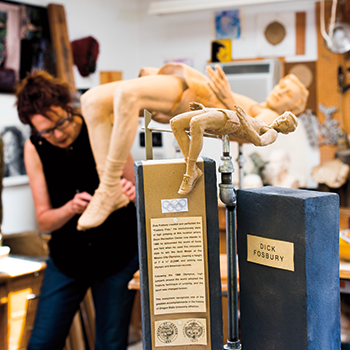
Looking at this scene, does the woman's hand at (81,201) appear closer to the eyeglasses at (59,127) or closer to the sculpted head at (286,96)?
the eyeglasses at (59,127)

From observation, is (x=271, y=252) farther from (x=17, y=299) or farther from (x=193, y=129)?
(x=17, y=299)

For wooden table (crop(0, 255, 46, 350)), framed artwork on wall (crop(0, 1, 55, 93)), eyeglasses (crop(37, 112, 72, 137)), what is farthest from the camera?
framed artwork on wall (crop(0, 1, 55, 93))

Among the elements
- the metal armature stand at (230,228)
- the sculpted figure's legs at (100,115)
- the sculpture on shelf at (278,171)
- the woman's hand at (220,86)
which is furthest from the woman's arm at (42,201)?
the sculpture on shelf at (278,171)

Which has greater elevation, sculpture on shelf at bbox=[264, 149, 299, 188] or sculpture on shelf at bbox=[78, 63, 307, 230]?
sculpture on shelf at bbox=[78, 63, 307, 230]

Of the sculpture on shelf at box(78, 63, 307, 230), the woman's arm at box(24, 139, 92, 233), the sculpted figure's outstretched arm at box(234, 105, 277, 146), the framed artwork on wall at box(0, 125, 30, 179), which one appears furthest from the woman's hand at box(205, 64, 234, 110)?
the framed artwork on wall at box(0, 125, 30, 179)

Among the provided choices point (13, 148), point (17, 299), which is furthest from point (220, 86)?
point (13, 148)

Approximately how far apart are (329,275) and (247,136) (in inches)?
12.7

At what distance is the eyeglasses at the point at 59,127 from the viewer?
1.42 m

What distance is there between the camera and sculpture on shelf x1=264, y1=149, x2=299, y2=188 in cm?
311

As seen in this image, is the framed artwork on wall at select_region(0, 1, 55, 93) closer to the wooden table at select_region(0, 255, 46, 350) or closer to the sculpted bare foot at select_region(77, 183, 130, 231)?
the wooden table at select_region(0, 255, 46, 350)

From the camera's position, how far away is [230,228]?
83cm

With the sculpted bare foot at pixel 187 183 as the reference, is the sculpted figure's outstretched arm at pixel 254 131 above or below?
above

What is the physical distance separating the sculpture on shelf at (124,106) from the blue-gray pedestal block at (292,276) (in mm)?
433

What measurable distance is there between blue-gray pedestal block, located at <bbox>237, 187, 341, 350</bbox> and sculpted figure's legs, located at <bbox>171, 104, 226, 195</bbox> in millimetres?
157
